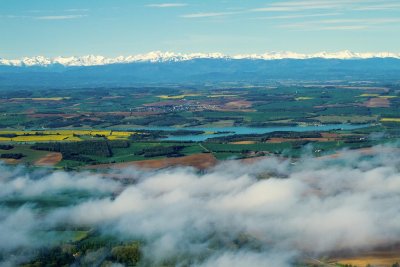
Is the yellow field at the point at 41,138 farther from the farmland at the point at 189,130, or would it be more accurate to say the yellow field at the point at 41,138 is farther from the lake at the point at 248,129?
the lake at the point at 248,129

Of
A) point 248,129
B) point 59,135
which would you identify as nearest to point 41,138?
point 59,135

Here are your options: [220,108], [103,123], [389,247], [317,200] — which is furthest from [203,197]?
[220,108]

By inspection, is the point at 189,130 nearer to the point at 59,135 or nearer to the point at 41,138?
the point at 59,135

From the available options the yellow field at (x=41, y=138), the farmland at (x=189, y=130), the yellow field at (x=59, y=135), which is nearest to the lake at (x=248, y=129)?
the farmland at (x=189, y=130)

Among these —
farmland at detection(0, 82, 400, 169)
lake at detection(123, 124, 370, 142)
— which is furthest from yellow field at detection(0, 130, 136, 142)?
lake at detection(123, 124, 370, 142)

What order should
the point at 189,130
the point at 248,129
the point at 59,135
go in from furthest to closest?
the point at 248,129, the point at 189,130, the point at 59,135

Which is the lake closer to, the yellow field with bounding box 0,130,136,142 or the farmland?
the farmland

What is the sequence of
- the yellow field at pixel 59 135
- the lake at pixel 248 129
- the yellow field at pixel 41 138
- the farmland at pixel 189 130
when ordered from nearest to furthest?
the farmland at pixel 189 130
the yellow field at pixel 41 138
the yellow field at pixel 59 135
the lake at pixel 248 129

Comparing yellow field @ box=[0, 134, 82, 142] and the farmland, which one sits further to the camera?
yellow field @ box=[0, 134, 82, 142]
